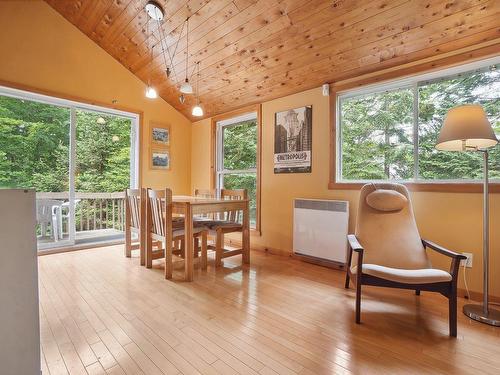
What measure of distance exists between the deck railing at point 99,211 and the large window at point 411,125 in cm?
373

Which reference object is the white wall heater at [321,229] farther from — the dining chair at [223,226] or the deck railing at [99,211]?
the deck railing at [99,211]

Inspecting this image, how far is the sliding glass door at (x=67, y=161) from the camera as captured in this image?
3.39 m

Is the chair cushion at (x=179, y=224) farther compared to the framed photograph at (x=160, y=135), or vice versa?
the framed photograph at (x=160, y=135)

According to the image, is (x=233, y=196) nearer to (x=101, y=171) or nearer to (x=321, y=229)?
(x=321, y=229)

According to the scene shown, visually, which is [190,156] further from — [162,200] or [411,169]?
[411,169]

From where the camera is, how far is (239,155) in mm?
4371

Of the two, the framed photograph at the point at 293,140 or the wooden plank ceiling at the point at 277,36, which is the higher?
the wooden plank ceiling at the point at 277,36

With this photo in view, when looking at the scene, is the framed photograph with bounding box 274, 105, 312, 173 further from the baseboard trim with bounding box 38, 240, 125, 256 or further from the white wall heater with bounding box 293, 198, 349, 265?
the baseboard trim with bounding box 38, 240, 125, 256

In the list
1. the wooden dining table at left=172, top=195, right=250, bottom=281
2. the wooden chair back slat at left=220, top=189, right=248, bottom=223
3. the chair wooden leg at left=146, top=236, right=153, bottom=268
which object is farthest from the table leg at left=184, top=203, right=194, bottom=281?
the wooden chair back slat at left=220, top=189, right=248, bottom=223

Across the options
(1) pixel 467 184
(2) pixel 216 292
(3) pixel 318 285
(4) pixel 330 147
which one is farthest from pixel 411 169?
(2) pixel 216 292

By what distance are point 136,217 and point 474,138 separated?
132 inches

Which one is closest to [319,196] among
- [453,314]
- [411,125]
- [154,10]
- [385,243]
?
[385,243]

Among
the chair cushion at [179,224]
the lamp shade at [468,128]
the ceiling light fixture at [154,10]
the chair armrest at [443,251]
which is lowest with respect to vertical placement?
the chair armrest at [443,251]

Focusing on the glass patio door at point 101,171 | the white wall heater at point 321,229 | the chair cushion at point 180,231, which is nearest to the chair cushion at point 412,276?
the white wall heater at point 321,229
